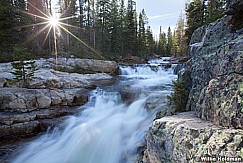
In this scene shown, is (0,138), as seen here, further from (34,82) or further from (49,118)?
(34,82)

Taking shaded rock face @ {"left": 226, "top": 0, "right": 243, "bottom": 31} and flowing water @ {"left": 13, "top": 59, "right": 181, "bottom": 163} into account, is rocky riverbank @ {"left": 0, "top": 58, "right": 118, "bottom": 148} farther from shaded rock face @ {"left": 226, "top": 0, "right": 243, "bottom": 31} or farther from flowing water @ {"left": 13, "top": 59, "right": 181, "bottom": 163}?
shaded rock face @ {"left": 226, "top": 0, "right": 243, "bottom": 31}

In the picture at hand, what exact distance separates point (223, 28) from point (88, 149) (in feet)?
22.0

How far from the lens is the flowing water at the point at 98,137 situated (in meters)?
6.87

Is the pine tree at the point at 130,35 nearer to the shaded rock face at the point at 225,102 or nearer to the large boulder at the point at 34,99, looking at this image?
the large boulder at the point at 34,99

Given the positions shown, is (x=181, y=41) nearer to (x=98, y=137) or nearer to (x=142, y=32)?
(x=142, y=32)

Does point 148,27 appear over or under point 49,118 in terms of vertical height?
over

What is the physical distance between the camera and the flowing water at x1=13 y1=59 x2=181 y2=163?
687 cm

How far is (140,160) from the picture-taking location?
18.5ft

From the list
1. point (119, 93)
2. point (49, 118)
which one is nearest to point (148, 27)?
point (119, 93)

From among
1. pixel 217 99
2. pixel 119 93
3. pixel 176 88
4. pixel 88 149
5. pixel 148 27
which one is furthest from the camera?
pixel 148 27

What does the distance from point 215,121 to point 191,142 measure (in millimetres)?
782

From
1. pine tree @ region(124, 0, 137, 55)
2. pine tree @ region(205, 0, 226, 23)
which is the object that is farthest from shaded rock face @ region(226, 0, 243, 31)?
pine tree @ region(124, 0, 137, 55)

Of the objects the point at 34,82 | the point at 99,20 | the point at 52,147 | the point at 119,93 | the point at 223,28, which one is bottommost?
the point at 52,147

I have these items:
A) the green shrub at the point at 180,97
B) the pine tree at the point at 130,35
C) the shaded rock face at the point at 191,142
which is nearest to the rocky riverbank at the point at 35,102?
the green shrub at the point at 180,97
